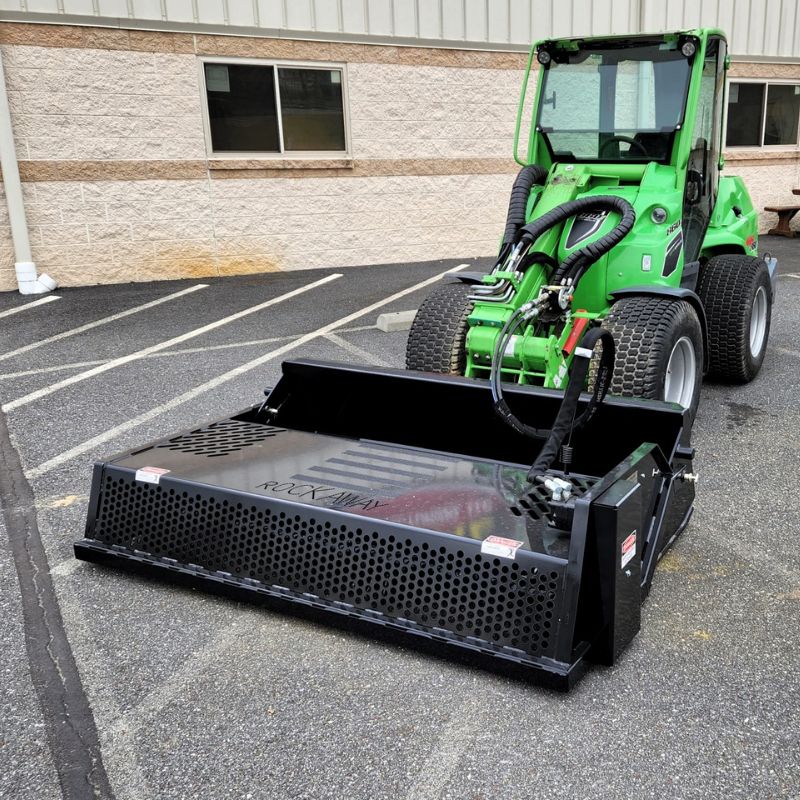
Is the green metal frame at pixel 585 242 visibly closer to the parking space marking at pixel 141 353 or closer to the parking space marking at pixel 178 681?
the parking space marking at pixel 178 681

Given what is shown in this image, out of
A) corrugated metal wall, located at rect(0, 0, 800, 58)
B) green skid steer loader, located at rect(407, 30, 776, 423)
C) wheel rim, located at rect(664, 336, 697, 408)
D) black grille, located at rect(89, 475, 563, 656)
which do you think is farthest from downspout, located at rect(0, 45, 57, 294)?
wheel rim, located at rect(664, 336, 697, 408)

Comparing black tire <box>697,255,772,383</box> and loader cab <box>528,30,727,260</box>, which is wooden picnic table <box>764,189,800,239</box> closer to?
black tire <box>697,255,772,383</box>

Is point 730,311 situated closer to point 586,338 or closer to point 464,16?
point 586,338

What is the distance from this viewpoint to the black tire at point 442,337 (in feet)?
15.8

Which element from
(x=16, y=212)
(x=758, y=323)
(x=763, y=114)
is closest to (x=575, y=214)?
(x=758, y=323)

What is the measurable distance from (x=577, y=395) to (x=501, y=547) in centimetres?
66

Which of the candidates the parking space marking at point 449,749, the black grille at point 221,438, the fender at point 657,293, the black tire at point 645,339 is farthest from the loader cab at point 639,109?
Answer: the parking space marking at point 449,749

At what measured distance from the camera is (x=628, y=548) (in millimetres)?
2812

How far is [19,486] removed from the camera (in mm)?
4492

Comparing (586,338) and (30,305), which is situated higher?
(586,338)

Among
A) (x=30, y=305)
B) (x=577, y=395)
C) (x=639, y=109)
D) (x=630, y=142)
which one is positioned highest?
(x=639, y=109)

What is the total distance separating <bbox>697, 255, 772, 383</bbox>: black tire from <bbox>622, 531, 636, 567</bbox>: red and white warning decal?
3.39 m

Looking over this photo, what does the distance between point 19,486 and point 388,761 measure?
2.91 m

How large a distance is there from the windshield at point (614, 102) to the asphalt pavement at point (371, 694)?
2.15 meters
